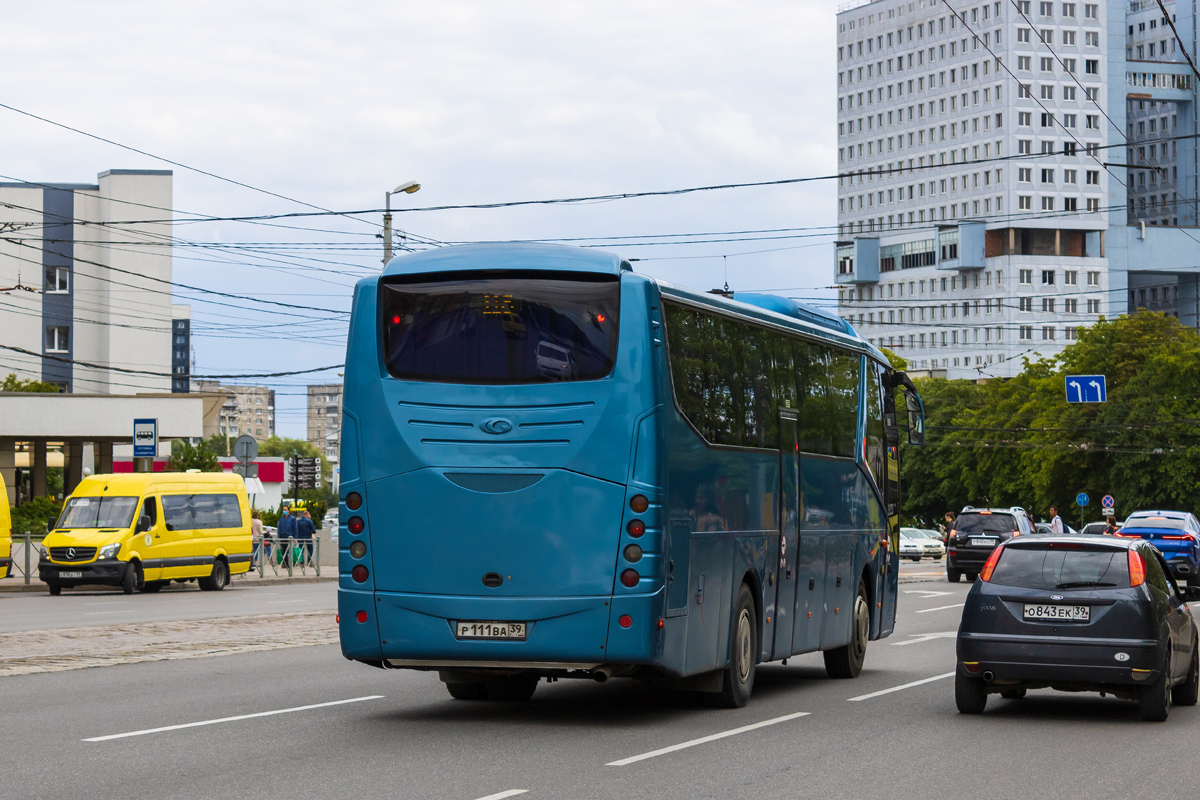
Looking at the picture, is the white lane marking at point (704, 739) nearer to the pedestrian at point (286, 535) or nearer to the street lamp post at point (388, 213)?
the street lamp post at point (388, 213)

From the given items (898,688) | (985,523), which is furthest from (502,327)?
(985,523)

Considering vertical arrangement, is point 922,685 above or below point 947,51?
below

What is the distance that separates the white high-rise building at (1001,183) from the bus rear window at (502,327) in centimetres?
14748

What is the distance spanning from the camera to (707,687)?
13.9 metres

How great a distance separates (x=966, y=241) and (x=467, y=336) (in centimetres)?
15830

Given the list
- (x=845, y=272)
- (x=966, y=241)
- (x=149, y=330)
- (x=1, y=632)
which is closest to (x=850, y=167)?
(x=845, y=272)

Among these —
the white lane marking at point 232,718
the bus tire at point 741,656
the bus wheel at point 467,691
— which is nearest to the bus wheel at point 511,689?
the bus wheel at point 467,691

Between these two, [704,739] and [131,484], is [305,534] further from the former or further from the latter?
[704,739]

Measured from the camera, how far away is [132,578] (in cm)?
3416

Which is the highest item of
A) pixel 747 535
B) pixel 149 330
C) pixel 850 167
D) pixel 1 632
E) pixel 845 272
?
pixel 850 167

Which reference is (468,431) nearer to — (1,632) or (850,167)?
(1,632)

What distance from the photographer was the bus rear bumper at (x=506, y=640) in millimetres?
12211

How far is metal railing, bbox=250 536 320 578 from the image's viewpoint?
143 ft

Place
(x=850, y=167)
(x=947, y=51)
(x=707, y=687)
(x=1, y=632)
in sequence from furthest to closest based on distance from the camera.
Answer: (x=850, y=167) → (x=947, y=51) → (x=1, y=632) → (x=707, y=687)
